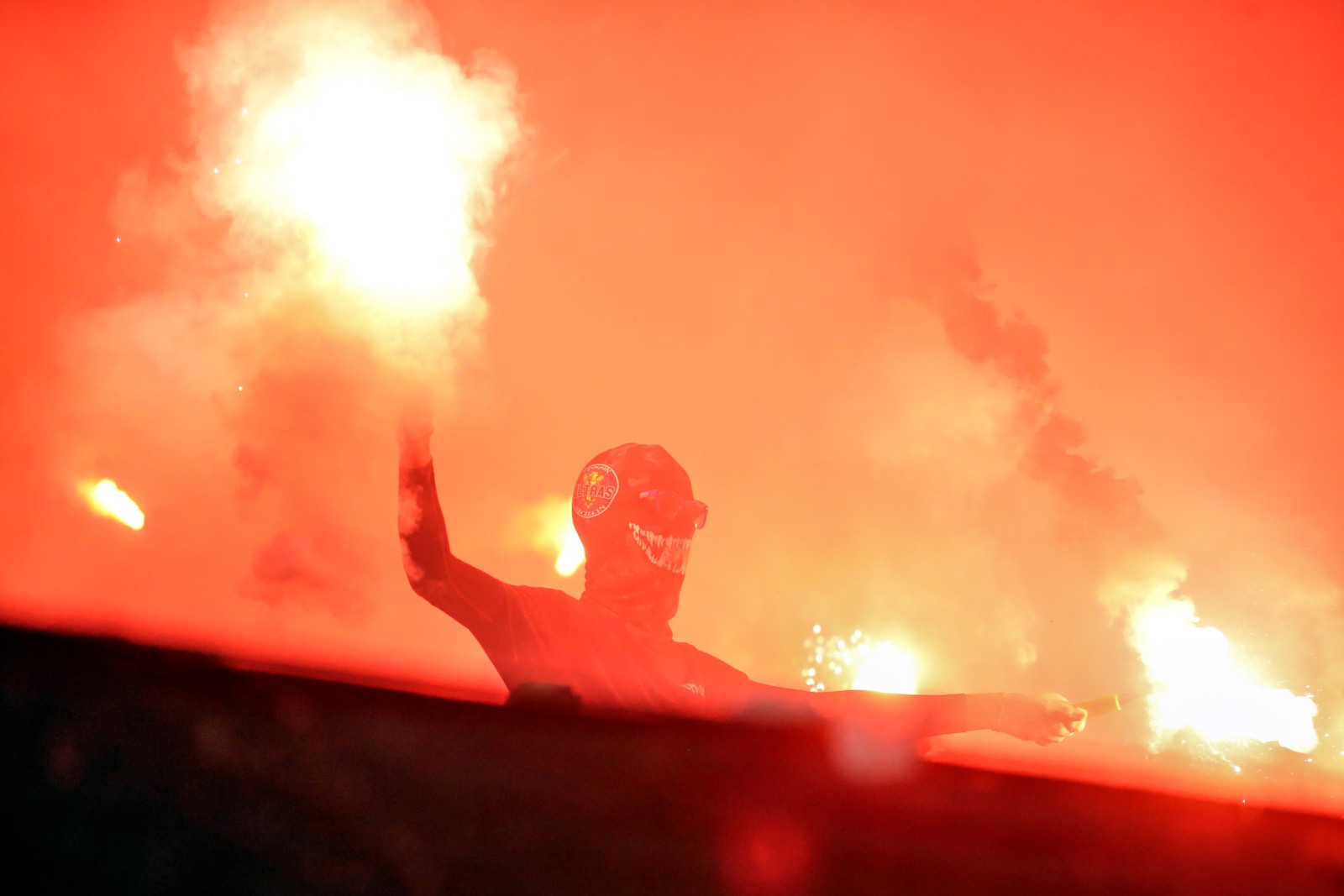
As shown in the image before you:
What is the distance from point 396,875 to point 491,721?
237mm

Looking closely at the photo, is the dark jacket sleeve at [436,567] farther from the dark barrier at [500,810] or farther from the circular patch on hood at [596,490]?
the dark barrier at [500,810]

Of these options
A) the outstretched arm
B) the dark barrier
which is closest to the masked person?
the outstretched arm

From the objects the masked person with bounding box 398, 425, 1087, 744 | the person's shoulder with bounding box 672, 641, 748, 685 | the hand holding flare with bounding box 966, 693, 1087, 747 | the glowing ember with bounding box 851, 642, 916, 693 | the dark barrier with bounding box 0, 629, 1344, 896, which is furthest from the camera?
the glowing ember with bounding box 851, 642, 916, 693

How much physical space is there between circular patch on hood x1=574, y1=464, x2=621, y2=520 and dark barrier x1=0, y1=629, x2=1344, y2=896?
2108 mm

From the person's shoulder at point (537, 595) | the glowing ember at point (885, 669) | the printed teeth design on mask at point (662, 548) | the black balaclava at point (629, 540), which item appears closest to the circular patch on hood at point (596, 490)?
the black balaclava at point (629, 540)

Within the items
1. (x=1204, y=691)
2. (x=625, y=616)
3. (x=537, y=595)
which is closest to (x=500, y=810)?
(x=537, y=595)

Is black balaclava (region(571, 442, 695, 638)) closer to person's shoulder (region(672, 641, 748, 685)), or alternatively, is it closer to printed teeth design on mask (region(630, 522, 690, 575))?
printed teeth design on mask (region(630, 522, 690, 575))

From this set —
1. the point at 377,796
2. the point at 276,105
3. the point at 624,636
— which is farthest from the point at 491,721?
the point at 276,105

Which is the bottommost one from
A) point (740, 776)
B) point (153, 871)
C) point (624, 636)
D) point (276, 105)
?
point (153, 871)

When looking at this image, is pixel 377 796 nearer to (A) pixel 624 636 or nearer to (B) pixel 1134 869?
(B) pixel 1134 869

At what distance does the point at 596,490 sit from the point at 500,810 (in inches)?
85.9

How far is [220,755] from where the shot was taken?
119 cm

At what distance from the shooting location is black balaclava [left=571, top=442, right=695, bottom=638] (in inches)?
129

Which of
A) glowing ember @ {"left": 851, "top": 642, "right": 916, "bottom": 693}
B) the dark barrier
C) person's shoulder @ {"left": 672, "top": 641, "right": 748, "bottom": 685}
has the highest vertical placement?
glowing ember @ {"left": 851, "top": 642, "right": 916, "bottom": 693}
